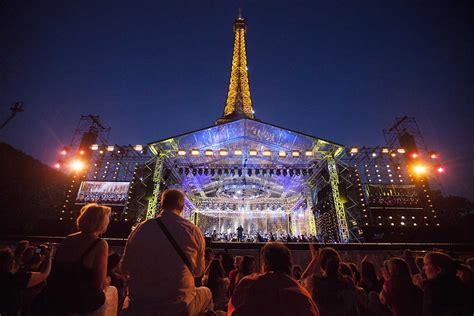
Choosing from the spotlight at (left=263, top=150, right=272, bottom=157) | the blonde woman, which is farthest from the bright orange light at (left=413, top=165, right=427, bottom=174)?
the blonde woman

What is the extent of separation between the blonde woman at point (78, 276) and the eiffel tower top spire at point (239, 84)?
→ 30818 mm

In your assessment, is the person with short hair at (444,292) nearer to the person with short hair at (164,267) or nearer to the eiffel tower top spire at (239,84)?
the person with short hair at (164,267)

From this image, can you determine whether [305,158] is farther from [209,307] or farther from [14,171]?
[14,171]

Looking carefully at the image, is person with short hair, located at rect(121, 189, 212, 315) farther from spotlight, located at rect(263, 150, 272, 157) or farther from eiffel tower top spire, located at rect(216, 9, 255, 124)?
eiffel tower top spire, located at rect(216, 9, 255, 124)

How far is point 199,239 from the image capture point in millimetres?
1968

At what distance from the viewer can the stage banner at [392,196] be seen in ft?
47.6

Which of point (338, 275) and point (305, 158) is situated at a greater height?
point (305, 158)

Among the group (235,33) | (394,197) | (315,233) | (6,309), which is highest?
(235,33)

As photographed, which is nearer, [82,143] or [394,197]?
[394,197]

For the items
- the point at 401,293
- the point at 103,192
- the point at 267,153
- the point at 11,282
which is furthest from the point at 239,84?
the point at 11,282

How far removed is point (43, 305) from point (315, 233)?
18.6 m

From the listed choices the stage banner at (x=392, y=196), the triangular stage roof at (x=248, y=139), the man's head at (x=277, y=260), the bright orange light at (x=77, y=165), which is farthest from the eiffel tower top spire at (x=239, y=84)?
the man's head at (x=277, y=260)

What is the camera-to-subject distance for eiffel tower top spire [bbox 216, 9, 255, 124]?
34562 millimetres

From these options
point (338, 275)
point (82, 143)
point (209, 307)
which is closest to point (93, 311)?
point (209, 307)
